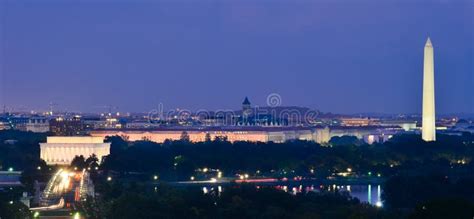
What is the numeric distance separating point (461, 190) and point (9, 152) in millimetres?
33846

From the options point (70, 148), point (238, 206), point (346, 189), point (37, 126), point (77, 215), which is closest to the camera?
point (238, 206)

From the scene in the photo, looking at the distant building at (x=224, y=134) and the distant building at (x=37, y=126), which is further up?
the distant building at (x=37, y=126)

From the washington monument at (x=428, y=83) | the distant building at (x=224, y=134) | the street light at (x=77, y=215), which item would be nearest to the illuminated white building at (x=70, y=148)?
the washington monument at (x=428, y=83)

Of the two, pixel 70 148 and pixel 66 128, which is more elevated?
pixel 66 128

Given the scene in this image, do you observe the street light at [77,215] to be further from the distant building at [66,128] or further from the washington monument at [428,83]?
the distant building at [66,128]

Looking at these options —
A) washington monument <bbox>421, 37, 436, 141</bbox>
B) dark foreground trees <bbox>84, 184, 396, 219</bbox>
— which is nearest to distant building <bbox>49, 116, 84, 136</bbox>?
washington monument <bbox>421, 37, 436, 141</bbox>

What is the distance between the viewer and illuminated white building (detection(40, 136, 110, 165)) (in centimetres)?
8575

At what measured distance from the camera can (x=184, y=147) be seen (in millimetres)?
87812

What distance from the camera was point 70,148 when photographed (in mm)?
88125

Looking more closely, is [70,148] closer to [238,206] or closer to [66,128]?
[66,128]

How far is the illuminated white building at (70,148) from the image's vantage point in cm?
8575

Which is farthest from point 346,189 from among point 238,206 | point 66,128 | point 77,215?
point 66,128

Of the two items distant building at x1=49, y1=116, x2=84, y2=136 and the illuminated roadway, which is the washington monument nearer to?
distant building at x1=49, y1=116, x2=84, y2=136


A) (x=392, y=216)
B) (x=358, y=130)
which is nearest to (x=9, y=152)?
(x=392, y=216)
